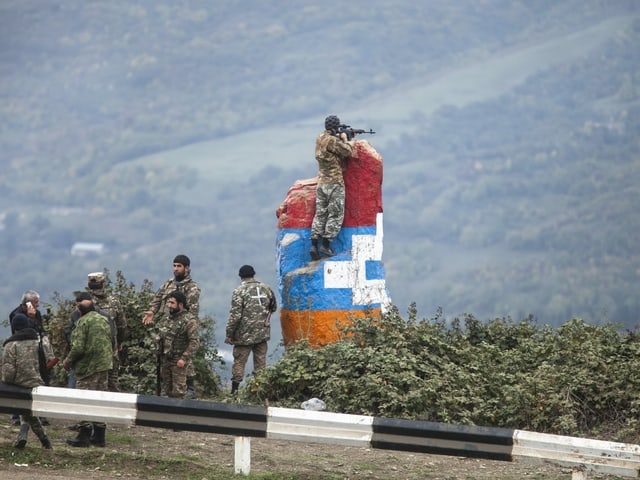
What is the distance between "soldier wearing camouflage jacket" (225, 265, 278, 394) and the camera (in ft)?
55.2

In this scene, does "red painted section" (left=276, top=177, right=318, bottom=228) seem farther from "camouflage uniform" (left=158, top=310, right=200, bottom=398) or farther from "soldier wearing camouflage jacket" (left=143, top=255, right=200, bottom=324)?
"camouflage uniform" (left=158, top=310, right=200, bottom=398)

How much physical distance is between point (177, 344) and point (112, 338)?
1310 millimetres

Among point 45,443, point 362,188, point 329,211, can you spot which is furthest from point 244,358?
point 45,443

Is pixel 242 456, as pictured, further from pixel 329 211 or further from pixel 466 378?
pixel 329 211

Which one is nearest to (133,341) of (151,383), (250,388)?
(151,383)

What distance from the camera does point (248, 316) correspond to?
16875 millimetres

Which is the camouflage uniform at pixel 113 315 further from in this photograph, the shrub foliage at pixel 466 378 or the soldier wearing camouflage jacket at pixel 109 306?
the shrub foliage at pixel 466 378

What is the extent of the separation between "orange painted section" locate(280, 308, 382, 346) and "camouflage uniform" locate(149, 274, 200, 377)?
2.07m

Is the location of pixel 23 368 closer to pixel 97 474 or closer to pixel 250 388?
pixel 97 474

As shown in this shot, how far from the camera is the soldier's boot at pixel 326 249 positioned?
18094 mm

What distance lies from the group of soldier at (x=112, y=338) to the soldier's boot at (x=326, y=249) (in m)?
1.49

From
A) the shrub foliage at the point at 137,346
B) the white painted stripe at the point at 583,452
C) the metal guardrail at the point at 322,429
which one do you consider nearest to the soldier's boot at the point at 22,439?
the metal guardrail at the point at 322,429

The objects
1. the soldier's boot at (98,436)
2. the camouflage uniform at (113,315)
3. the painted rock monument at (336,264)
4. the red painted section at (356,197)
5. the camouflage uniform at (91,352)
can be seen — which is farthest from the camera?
the red painted section at (356,197)

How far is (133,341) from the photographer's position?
17.3 m
